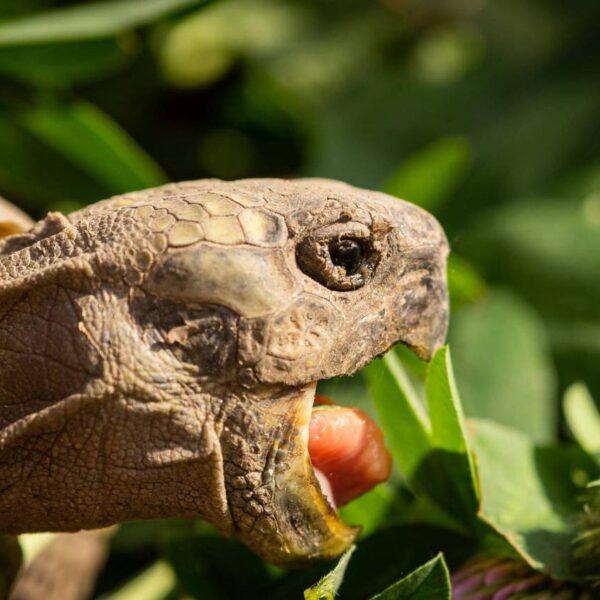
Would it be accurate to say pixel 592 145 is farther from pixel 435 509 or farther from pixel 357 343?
pixel 357 343

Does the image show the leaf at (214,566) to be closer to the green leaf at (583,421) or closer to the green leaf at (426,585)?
the green leaf at (426,585)

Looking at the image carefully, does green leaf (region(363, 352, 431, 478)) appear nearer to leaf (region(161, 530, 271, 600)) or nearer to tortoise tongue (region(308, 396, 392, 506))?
tortoise tongue (region(308, 396, 392, 506))

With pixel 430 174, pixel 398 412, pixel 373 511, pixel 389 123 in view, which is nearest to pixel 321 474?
pixel 398 412

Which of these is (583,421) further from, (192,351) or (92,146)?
(92,146)

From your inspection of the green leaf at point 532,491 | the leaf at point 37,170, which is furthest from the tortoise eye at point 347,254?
the leaf at point 37,170

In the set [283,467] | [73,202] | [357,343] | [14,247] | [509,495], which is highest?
[73,202]

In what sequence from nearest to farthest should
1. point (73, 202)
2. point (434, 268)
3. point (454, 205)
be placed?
1. point (434, 268)
2. point (73, 202)
3. point (454, 205)

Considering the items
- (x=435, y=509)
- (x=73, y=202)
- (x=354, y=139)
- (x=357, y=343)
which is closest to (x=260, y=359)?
(x=357, y=343)
